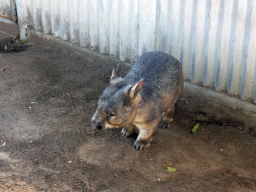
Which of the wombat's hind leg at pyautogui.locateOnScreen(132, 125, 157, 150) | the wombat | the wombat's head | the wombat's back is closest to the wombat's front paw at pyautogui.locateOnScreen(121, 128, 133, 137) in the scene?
the wombat

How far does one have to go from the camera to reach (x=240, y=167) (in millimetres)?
4508

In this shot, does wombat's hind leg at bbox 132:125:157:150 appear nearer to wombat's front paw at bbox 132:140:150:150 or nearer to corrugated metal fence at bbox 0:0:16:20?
wombat's front paw at bbox 132:140:150:150

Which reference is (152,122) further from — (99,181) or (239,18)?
(239,18)

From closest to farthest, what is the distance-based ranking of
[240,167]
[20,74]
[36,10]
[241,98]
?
1. [240,167]
2. [241,98]
3. [20,74]
4. [36,10]

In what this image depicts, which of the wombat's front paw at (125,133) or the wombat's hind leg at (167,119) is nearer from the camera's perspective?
the wombat's front paw at (125,133)

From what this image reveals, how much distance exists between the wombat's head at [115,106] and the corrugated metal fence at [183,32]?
185cm

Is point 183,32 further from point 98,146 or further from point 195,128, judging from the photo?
point 98,146

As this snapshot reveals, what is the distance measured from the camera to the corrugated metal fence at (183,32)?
5.07 meters

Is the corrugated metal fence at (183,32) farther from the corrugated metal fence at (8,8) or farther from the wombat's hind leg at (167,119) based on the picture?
the corrugated metal fence at (8,8)

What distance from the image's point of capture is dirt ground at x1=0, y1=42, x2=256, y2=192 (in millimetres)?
4176

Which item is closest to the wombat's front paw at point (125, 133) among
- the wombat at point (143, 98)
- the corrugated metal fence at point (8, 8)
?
the wombat at point (143, 98)

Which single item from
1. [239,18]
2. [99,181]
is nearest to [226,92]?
[239,18]

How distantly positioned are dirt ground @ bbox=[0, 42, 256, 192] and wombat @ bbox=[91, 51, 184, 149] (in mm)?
316

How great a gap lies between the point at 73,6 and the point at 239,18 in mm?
3703
